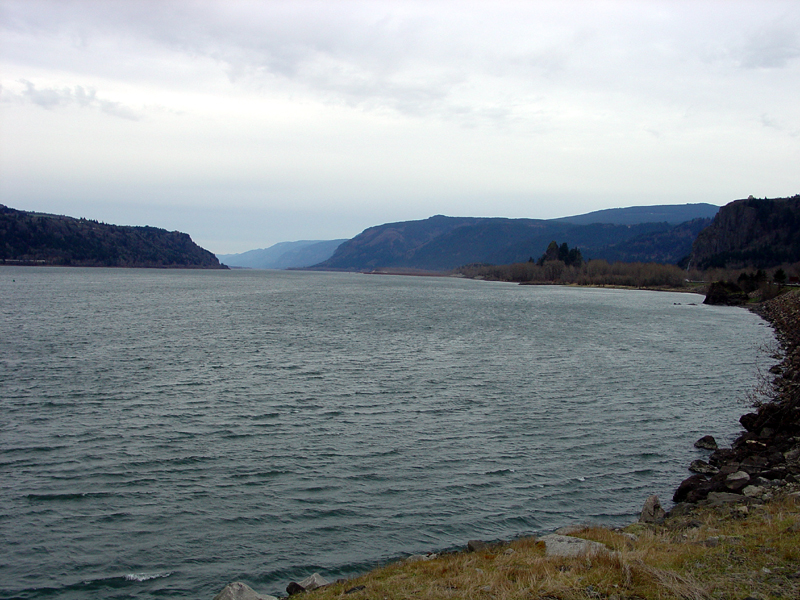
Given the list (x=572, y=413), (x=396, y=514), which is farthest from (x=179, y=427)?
(x=572, y=413)

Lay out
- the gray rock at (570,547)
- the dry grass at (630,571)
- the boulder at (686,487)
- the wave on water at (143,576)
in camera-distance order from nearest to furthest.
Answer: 1. the dry grass at (630,571)
2. the gray rock at (570,547)
3. the wave on water at (143,576)
4. the boulder at (686,487)

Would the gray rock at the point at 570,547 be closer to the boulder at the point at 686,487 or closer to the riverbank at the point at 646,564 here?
the riverbank at the point at 646,564

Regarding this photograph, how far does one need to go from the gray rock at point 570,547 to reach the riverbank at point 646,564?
0.21ft

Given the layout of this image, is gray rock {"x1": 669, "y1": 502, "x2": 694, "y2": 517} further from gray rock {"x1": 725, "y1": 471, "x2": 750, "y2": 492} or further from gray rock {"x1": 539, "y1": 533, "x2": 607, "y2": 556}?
gray rock {"x1": 539, "y1": 533, "x2": 607, "y2": 556}

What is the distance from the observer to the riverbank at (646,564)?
8414mm

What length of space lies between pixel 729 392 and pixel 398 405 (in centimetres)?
1934

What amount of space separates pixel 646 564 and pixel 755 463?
39.6 feet

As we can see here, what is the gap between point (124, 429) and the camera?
2219 cm

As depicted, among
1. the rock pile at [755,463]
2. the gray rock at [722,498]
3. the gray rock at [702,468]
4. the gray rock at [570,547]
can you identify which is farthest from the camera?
the gray rock at [702,468]

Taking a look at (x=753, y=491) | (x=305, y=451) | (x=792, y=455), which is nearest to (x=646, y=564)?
(x=753, y=491)

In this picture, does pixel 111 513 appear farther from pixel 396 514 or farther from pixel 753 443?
pixel 753 443

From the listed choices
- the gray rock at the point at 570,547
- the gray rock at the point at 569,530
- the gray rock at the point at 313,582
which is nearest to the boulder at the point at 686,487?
the gray rock at the point at 569,530

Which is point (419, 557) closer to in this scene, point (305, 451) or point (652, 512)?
point (652, 512)

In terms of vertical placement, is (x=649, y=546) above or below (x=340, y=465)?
above
